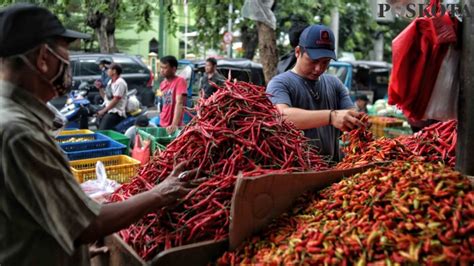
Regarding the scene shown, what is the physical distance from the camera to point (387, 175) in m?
2.41

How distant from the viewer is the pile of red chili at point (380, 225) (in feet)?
6.28

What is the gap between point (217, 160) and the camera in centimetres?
270

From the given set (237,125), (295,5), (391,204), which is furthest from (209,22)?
(391,204)

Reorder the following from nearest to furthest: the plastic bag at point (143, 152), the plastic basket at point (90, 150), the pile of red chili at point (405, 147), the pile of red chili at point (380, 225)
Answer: the pile of red chili at point (380, 225), the pile of red chili at point (405, 147), the plastic basket at point (90, 150), the plastic bag at point (143, 152)

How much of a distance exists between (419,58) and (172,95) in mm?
5565

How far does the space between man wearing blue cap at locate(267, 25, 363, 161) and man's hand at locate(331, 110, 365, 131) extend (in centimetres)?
34

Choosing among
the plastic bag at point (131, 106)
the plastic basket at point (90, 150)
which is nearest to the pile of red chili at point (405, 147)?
the plastic basket at point (90, 150)

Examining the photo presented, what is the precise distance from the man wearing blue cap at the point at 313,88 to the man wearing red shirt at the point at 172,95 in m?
3.60

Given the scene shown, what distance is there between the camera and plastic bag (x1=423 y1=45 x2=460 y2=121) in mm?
2738

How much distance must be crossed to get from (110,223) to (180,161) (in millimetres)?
796

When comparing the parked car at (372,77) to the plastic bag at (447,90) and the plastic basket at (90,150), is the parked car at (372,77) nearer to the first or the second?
the plastic basket at (90,150)

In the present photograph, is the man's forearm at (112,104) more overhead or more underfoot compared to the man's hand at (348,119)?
more underfoot

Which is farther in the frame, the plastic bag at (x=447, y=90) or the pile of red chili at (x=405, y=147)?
the pile of red chili at (x=405, y=147)

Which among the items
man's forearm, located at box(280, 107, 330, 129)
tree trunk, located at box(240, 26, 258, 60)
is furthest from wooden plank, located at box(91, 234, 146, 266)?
tree trunk, located at box(240, 26, 258, 60)
